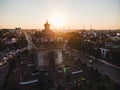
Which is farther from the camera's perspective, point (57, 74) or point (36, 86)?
point (57, 74)

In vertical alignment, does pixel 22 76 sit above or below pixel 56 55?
below

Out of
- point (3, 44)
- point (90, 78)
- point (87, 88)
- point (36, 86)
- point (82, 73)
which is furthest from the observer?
point (3, 44)

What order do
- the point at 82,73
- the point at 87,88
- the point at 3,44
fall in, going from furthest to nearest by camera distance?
the point at 3,44, the point at 82,73, the point at 87,88

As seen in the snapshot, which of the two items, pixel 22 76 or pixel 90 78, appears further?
pixel 22 76

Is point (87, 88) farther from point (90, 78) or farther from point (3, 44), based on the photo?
point (3, 44)

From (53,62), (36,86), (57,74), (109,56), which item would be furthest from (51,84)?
(109,56)

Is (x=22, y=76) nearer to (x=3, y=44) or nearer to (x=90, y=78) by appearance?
(x=90, y=78)

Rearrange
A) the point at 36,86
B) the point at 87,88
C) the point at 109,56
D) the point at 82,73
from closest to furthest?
the point at 87,88 < the point at 36,86 < the point at 82,73 < the point at 109,56

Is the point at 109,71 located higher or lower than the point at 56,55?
lower

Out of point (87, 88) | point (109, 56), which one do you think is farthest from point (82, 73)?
point (109, 56)
